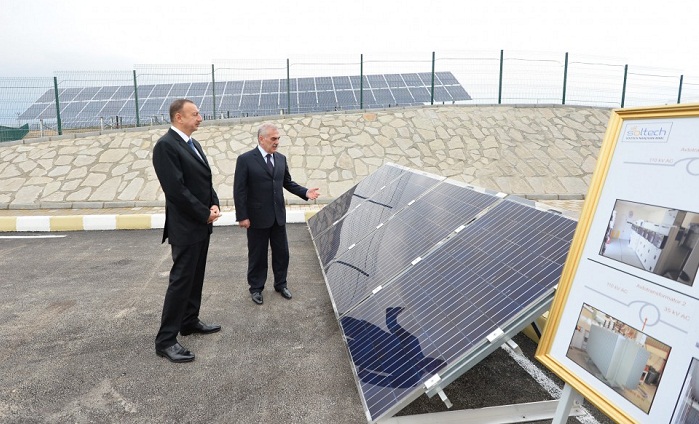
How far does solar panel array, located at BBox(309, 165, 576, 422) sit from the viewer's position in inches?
96.8

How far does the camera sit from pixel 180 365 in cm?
364

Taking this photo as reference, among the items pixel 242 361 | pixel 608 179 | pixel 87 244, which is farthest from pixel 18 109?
pixel 608 179

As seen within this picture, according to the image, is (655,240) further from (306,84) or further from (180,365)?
(306,84)

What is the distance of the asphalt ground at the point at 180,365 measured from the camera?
3.07 m

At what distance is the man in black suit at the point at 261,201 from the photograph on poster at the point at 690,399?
3.81 metres

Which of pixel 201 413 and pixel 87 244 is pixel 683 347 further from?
pixel 87 244

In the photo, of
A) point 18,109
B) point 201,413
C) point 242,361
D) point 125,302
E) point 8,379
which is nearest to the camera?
point 201,413

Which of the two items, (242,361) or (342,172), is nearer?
(242,361)

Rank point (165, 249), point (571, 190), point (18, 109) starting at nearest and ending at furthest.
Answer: point (165, 249), point (571, 190), point (18, 109)

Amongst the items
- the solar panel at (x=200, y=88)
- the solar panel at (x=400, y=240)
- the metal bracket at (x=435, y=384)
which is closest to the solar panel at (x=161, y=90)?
the solar panel at (x=200, y=88)

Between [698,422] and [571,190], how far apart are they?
36.2 ft

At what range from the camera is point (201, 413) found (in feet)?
9.91

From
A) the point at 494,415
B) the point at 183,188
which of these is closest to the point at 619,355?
the point at 494,415

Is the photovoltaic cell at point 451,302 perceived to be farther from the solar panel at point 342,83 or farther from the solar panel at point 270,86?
the solar panel at point 270,86
